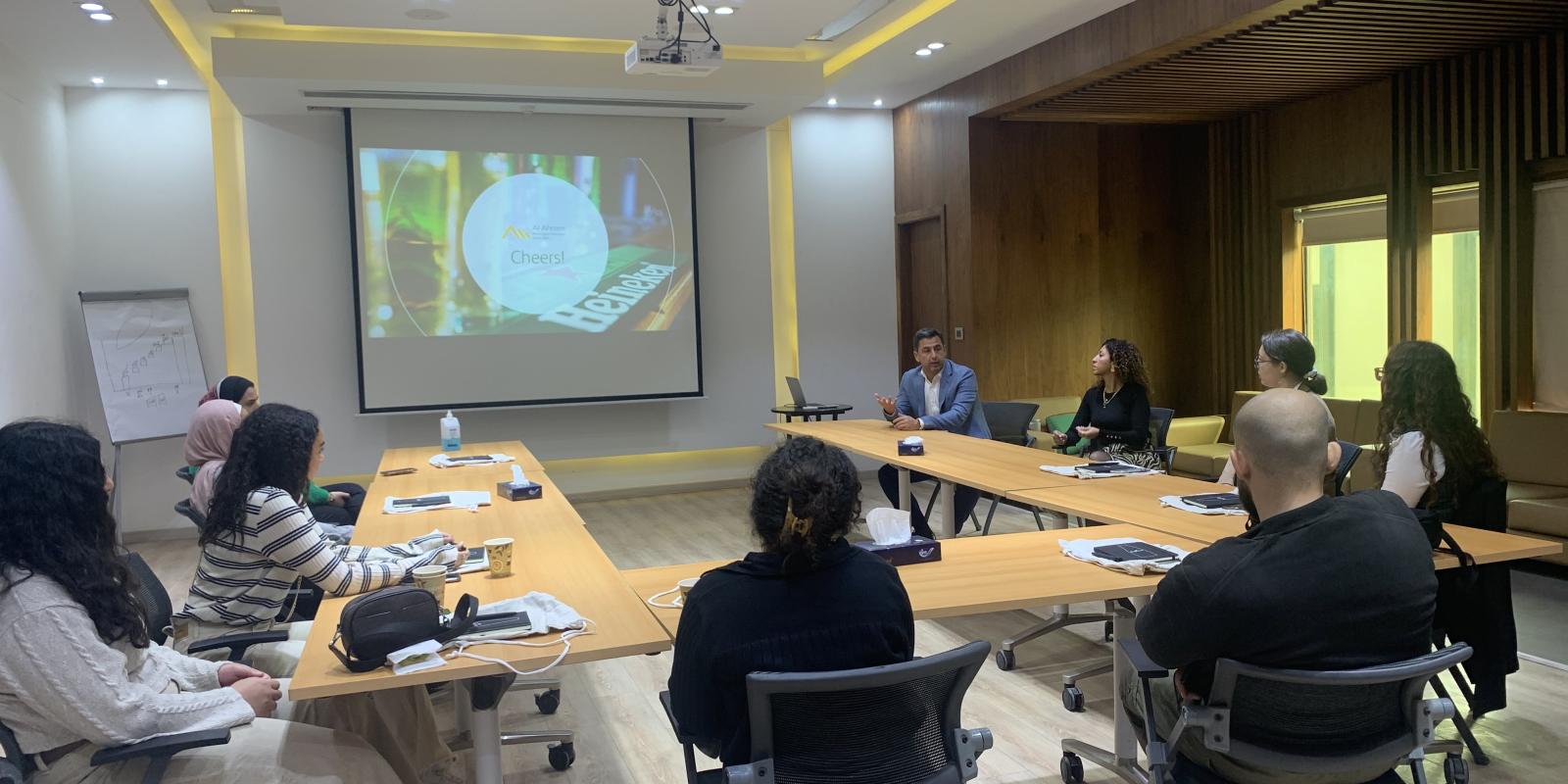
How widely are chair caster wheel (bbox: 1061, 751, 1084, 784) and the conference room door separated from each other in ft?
18.2

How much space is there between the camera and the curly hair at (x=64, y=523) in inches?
78.4

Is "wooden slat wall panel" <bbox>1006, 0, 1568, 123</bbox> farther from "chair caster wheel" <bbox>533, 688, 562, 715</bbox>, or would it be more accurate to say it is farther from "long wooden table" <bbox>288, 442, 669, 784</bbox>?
"chair caster wheel" <bbox>533, 688, 562, 715</bbox>

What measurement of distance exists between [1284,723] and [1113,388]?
3851 mm

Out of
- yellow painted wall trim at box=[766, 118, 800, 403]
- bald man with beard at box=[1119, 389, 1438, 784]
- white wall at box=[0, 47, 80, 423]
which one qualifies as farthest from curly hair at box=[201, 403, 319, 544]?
yellow painted wall trim at box=[766, 118, 800, 403]

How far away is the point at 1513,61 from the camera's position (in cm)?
580

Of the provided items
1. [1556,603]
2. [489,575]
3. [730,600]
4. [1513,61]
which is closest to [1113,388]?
[1556,603]

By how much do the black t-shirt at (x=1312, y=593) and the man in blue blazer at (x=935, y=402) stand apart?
13.4ft

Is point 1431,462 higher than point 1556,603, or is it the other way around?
point 1431,462

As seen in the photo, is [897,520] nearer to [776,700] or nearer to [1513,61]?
[776,700]

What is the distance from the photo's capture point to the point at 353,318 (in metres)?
7.71

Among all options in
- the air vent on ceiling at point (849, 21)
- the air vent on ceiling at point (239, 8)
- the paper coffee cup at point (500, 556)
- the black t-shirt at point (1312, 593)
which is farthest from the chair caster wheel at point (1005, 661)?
the air vent on ceiling at point (239, 8)

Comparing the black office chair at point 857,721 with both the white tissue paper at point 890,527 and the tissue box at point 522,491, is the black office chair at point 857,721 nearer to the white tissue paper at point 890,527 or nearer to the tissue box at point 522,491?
the white tissue paper at point 890,527

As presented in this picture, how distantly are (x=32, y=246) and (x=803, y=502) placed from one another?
6172 mm

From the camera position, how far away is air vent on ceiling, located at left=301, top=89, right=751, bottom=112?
6.90 meters
